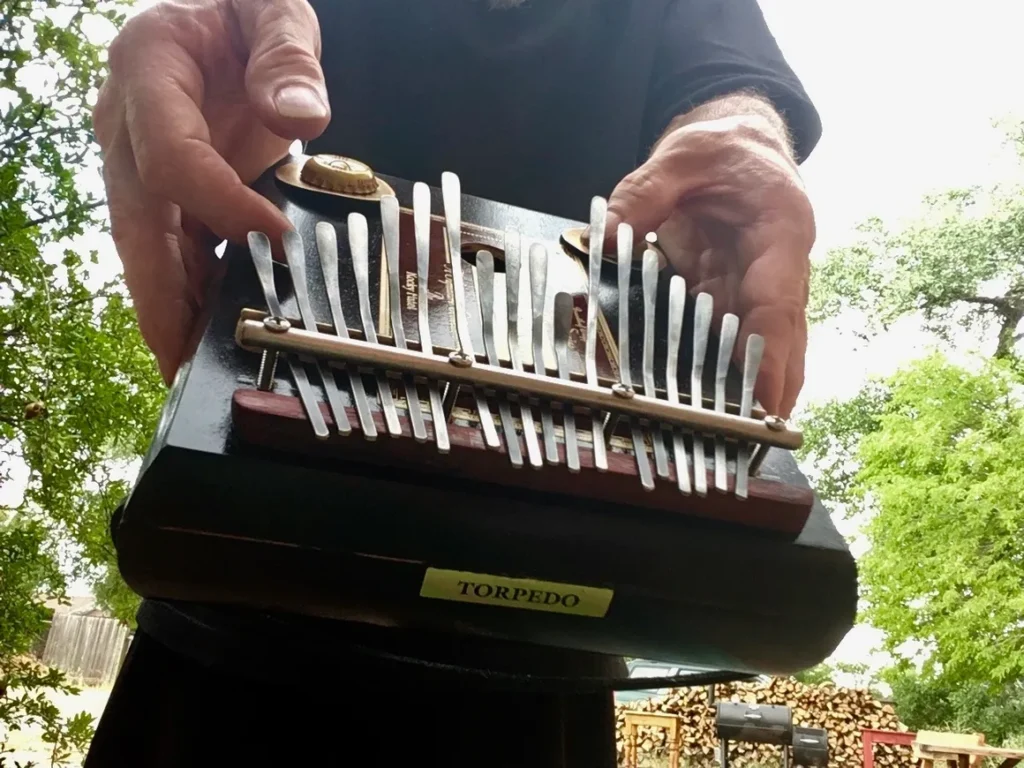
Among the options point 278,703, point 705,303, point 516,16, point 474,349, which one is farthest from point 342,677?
point 516,16

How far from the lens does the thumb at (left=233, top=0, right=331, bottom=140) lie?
52 cm

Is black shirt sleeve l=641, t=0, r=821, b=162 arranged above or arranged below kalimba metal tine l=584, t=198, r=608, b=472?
above

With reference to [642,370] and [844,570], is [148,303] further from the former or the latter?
[844,570]

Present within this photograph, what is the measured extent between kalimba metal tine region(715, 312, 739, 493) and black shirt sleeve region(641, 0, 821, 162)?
0.35 m

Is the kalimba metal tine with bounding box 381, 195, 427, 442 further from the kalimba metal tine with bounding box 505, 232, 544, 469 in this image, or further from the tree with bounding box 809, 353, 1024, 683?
the tree with bounding box 809, 353, 1024, 683

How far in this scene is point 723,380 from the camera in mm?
514

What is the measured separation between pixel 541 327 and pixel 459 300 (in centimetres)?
5

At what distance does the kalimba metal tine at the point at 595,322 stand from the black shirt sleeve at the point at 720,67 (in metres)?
0.28

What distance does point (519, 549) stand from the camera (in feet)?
1.40

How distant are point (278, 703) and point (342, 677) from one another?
0.19 ft

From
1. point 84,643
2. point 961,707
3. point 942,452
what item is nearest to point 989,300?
point 942,452

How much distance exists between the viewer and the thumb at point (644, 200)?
625mm

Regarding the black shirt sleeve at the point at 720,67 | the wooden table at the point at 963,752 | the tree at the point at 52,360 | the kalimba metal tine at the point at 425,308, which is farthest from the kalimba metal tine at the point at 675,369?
the wooden table at the point at 963,752

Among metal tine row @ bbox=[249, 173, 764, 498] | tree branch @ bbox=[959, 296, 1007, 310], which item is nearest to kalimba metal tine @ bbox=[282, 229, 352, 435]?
metal tine row @ bbox=[249, 173, 764, 498]
